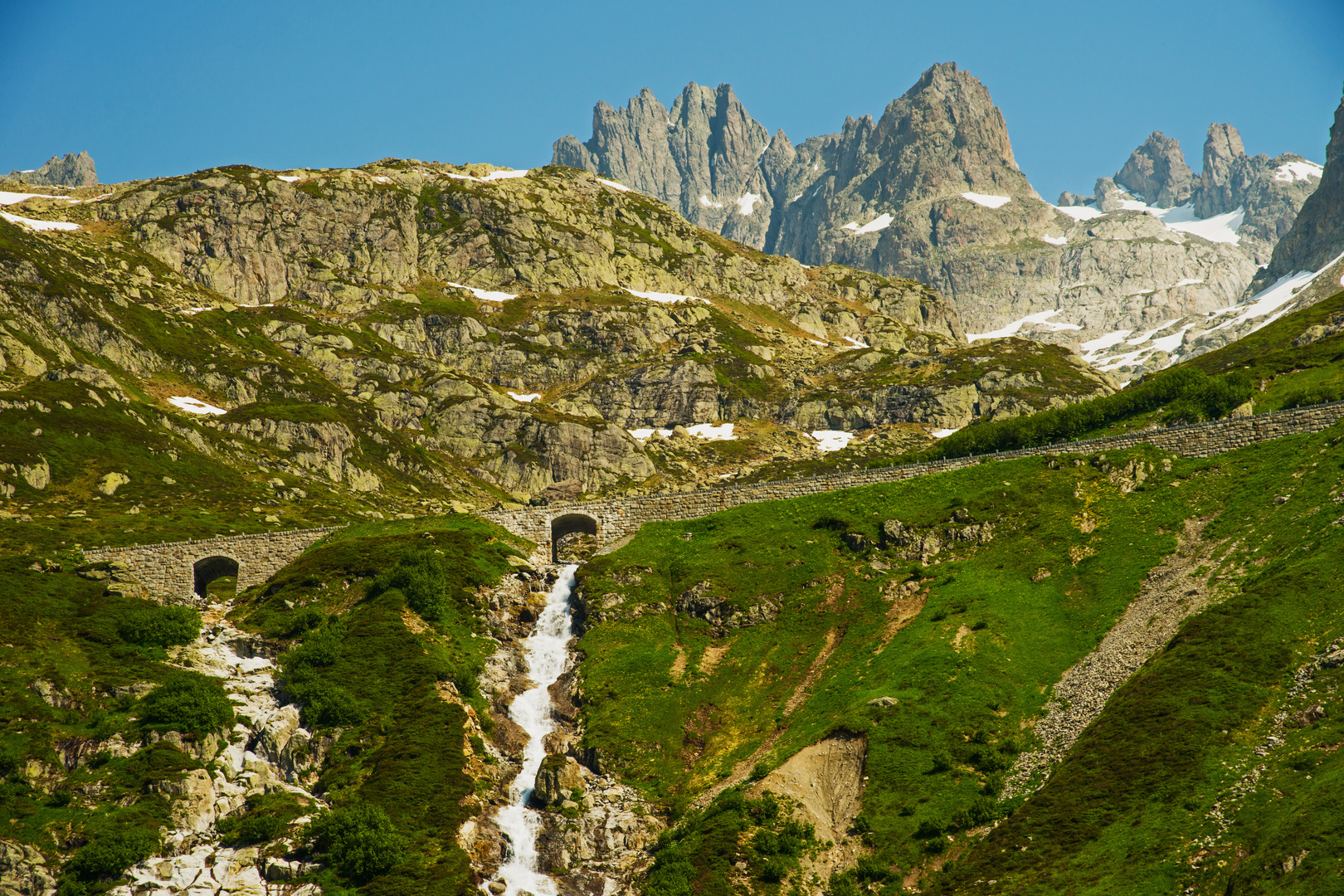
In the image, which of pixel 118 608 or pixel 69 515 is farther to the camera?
pixel 69 515

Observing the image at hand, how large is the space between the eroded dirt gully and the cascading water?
0.38 metres

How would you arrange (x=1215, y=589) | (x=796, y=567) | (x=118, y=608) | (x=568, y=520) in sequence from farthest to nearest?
1. (x=568, y=520)
2. (x=796, y=567)
3. (x=118, y=608)
4. (x=1215, y=589)

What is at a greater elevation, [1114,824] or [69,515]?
[69,515]

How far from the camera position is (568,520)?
96.9 meters

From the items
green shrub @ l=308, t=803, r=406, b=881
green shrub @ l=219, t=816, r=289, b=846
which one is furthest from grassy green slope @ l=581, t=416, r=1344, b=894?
green shrub @ l=219, t=816, r=289, b=846

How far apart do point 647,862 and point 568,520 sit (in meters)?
46.8

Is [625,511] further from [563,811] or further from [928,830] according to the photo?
[928,830]

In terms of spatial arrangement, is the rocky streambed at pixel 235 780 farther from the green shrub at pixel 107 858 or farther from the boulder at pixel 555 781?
the boulder at pixel 555 781

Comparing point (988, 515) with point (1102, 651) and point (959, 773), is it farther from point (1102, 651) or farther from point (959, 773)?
point (959, 773)

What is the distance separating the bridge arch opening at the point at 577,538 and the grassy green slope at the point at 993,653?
6.90 meters

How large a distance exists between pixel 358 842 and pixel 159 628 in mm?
28395

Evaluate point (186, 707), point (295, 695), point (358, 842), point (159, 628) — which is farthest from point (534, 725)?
point (159, 628)

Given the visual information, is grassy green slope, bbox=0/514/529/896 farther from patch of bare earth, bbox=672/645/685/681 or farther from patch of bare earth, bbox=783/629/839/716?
patch of bare earth, bbox=783/629/839/716

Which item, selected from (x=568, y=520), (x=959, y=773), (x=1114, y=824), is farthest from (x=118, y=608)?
(x=1114, y=824)
